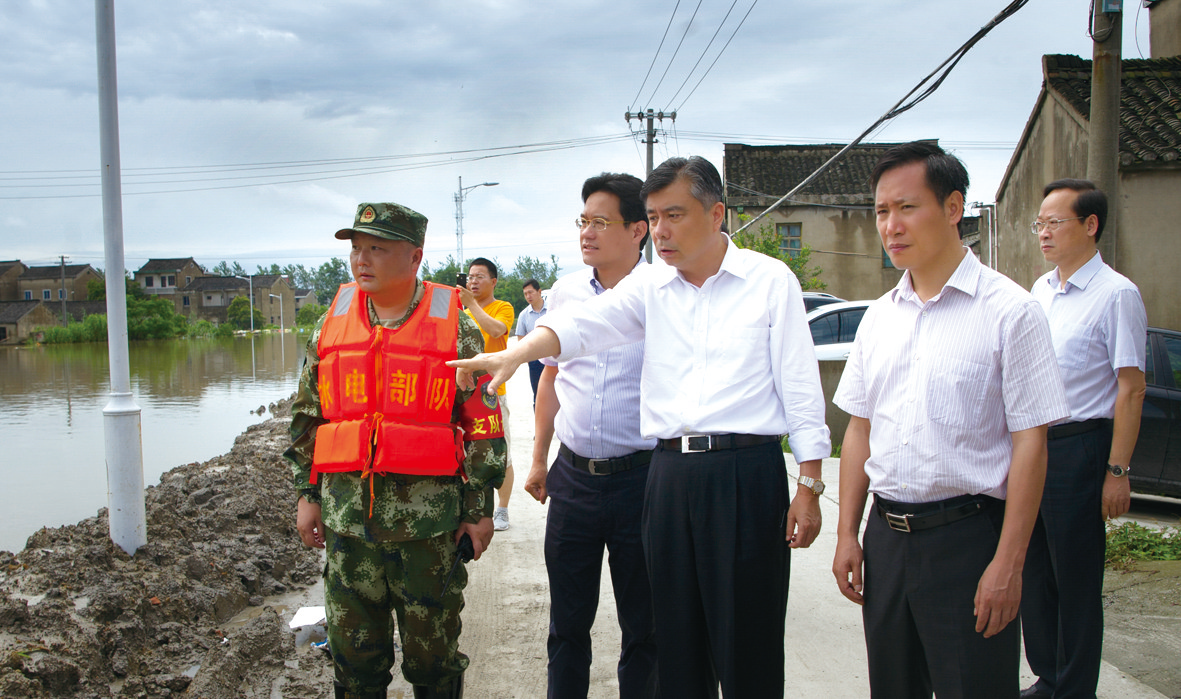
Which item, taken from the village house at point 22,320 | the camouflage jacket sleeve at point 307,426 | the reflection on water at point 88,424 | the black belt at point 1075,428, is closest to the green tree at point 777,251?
the reflection on water at point 88,424

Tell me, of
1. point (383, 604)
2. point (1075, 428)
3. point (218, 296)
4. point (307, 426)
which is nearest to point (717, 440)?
point (383, 604)

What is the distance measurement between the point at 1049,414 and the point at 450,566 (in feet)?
6.38

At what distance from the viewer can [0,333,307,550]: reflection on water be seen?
8570 millimetres

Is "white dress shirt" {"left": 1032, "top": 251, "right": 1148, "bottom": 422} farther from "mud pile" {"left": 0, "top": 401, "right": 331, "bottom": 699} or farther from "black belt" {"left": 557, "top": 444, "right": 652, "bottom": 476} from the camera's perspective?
"mud pile" {"left": 0, "top": 401, "right": 331, "bottom": 699}

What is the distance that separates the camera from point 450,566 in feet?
9.14

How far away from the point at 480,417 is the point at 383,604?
74 cm

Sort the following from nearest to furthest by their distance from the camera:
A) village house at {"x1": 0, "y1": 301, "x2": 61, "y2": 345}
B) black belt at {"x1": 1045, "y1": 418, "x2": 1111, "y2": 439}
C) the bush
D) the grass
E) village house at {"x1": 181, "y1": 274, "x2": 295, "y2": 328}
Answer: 1. black belt at {"x1": 1045, "y1": 418, "x2": 1111, "y2": 439}
2. the grass
3. the bush
4. village house at {"x1": 0, "y1": 301, "x2": 61, "y2": 345}
5. village house at {"x1": 181, "y1": 274, "x2": 295, "y2": 328}

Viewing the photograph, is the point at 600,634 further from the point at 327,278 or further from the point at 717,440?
the point at 327,278

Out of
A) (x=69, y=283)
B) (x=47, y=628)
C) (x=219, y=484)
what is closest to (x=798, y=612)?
(x=47, y=628)

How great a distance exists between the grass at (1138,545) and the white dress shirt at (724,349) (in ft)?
13.0

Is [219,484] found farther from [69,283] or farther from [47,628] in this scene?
[69,283]

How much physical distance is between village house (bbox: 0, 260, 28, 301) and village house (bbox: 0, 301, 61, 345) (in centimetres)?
1947

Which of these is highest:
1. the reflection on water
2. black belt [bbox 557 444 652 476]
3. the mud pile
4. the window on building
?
the window on building

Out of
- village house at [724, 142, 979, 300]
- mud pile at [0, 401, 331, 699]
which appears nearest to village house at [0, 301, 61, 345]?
village house at [724, 142, 979, 300]
